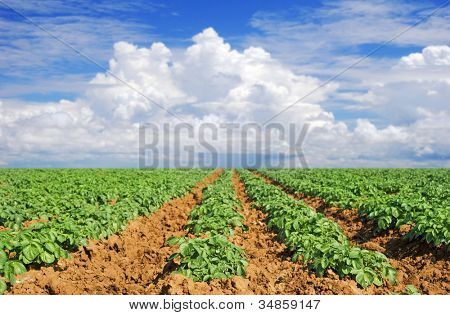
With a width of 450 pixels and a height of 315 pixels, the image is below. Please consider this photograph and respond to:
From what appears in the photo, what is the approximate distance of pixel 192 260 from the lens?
6.62 metres

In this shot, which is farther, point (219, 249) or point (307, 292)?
point (219, 249)

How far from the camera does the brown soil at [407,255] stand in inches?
288

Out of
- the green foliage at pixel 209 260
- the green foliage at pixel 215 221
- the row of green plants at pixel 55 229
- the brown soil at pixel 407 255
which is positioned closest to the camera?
the green foliage at pixel 209 260

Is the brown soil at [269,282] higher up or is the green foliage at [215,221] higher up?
the green foliage at [215,221]

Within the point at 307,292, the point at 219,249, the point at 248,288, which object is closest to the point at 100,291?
the point at 219,249

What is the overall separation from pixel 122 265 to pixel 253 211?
21.8ft

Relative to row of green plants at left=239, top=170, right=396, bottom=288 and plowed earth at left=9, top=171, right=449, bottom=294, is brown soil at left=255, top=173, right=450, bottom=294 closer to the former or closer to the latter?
plowed earth at left=9, top=171, right=449, bottom=294

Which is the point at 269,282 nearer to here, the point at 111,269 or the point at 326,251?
the point at 326,251

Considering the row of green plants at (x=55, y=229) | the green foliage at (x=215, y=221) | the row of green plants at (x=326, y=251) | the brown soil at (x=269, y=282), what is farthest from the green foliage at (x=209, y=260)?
the row of green plants at (x=55, y=229)

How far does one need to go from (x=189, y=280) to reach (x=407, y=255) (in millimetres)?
5158

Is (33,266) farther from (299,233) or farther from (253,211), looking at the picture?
(253,211)

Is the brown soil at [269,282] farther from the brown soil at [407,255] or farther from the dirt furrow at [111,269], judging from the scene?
the brown soil at [407,255]

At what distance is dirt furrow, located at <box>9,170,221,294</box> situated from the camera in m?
6.65

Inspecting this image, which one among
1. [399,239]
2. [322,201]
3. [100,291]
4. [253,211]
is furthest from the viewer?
[322,201]
